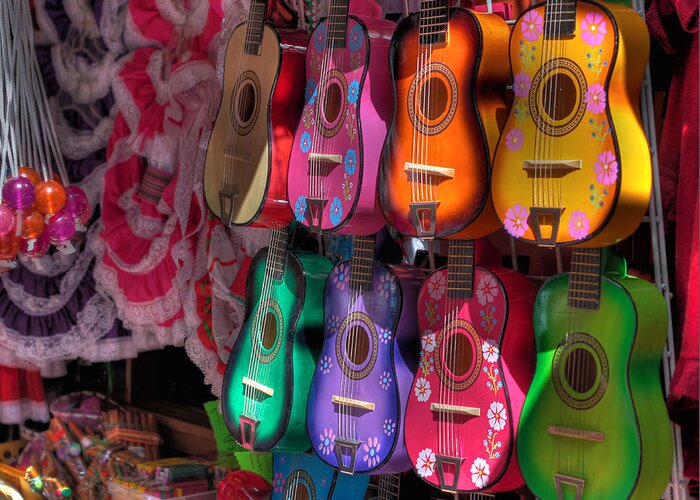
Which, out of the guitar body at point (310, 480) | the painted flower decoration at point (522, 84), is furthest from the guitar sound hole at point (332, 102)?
the guitar body at point (310, 480)

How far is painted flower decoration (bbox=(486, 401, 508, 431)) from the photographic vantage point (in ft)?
6.48

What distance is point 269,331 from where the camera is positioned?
99.7 inches

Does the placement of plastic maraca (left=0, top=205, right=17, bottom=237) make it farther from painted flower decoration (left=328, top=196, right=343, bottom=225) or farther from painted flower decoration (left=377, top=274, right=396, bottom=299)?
painted flower decoration (left=377, top=274, right=396, bottom=299)

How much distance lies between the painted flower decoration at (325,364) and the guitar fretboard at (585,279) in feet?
2.19

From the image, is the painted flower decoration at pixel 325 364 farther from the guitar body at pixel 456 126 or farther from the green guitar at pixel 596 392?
the green guitar at pixel 596 392

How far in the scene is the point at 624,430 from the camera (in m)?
1.80

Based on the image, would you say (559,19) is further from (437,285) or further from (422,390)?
(422,390)

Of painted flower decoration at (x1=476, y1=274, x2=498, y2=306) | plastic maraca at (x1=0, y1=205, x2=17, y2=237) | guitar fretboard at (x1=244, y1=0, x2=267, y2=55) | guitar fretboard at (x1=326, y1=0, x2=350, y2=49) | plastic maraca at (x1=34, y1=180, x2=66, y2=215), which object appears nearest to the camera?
painted flower decoration at (x1=476, y1=274, x2=498, y2=306)

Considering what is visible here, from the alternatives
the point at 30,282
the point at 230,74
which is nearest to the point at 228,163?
the point at 230,74

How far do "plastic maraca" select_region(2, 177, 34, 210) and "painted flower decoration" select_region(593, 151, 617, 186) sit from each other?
66.8 inches

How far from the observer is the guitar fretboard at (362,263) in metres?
2.28

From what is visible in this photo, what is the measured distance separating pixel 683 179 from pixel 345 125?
76cm

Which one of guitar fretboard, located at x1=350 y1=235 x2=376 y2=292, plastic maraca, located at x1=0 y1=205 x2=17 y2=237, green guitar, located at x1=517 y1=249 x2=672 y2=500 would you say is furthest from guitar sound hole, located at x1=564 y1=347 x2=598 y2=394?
plastic maraca, located at x1=0 y1=205 x2=17 y2=237

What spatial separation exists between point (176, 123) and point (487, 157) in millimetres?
1602
